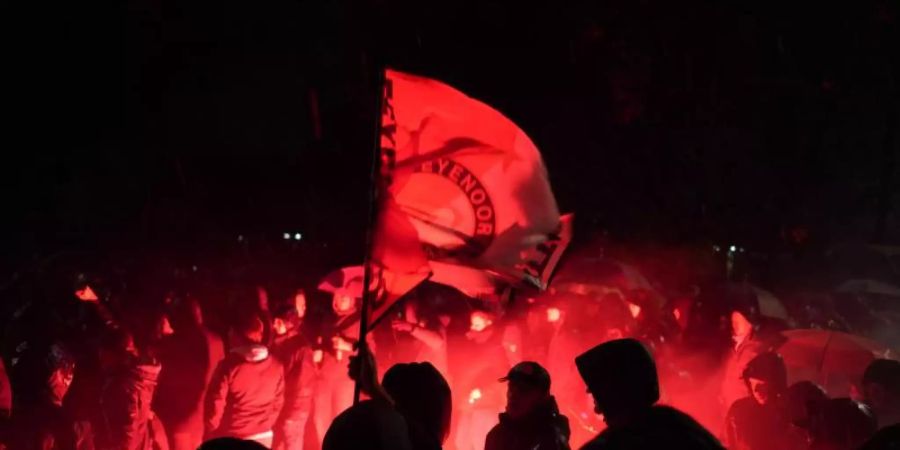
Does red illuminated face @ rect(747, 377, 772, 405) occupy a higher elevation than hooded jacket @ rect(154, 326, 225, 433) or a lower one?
higher

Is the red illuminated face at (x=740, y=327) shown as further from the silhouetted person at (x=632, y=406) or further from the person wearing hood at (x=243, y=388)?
the silhouetted person at (x=632, y=406)

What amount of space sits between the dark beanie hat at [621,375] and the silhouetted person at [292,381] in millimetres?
6089

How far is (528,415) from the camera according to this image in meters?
5.40

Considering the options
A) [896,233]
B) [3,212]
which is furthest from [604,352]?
[896,233]

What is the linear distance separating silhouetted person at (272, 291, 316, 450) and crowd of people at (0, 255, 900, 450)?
0.7 inches

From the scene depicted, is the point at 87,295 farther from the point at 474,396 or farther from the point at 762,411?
the point at 762,411

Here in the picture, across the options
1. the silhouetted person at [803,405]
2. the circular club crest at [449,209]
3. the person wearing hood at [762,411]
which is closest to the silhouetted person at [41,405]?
the circular club crest at [449,209]

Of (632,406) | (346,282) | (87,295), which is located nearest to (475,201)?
(632,406)

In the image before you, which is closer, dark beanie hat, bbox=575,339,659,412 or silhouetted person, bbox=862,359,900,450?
dark beanie hat, bbox=575,339,659,412

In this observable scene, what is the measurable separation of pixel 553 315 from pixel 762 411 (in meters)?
5.41

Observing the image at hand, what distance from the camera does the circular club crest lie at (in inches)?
204

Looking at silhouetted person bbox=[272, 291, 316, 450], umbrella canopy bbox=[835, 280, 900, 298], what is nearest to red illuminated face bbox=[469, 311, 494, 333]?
silhouetted person bbox=[272, 291, 316, 450]

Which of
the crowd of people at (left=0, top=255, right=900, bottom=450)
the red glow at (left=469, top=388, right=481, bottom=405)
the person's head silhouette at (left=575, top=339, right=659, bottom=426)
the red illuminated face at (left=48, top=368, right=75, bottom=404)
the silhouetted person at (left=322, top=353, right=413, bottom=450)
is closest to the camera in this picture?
the silhouetted person at (left=322, top=353, right=413, bottom=450)

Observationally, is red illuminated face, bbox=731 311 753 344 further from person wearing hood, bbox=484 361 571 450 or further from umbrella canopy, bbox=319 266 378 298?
umbrella canopy, bbox=319 266 378 298
